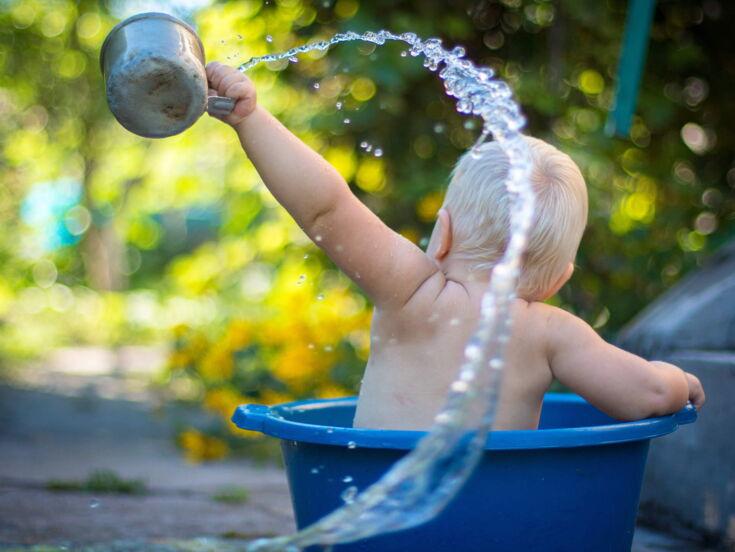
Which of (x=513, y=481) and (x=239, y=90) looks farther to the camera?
(x=239, y=90)

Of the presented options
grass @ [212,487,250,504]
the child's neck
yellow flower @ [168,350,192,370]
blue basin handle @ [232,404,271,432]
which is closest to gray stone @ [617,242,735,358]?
the child's neck

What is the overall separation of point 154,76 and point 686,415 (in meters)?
0.92

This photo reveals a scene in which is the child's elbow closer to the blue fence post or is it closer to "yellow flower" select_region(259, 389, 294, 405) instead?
the blue fence post

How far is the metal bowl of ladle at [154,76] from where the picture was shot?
1.26m

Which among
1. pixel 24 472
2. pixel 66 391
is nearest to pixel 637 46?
pixel 24 472

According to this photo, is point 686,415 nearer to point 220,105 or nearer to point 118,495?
point 220,105

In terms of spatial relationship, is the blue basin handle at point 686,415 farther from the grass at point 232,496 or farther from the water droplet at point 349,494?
the grass at point 232,496

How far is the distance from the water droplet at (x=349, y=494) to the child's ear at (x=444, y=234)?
40cm

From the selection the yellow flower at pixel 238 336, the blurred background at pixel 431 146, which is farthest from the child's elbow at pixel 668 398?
the yellow flower at pixel 238 336

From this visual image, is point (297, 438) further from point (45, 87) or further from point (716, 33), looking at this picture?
point (45, 87)

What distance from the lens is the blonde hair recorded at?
1.41 meters

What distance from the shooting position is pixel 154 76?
1269mm

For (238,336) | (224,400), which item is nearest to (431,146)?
(238,336)

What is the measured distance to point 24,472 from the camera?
2744 millimetres
